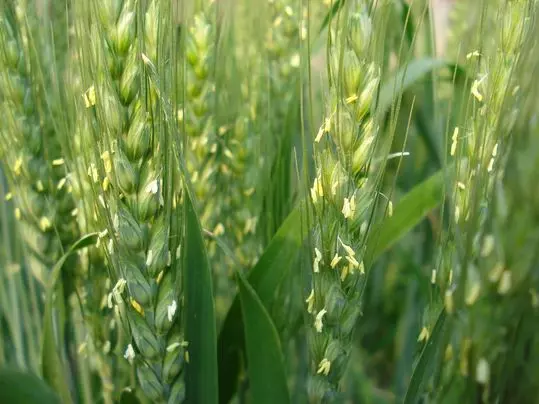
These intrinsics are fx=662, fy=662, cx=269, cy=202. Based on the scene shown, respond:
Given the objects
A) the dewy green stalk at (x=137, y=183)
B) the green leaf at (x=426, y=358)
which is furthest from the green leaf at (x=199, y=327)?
the green leaf at (x=426, y=358)

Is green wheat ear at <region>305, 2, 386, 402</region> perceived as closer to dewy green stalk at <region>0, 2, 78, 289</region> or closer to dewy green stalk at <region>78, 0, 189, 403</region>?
dewy green stalk at <region>78, 0, 189, 403</region>

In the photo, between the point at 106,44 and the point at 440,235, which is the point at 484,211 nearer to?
the point at 440,235

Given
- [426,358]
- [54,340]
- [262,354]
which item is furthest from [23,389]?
[426,358]

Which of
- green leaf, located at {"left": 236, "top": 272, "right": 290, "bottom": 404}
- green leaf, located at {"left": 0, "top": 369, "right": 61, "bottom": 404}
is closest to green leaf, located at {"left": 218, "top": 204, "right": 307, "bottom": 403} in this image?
green leaf, located at {"left": 236, "top": 272, "right": 290, "bottom": 404}

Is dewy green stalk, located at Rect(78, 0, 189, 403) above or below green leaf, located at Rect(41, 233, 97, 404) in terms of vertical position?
above

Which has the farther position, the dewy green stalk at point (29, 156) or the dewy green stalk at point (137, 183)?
the dewy green stalk at point (29, 156)

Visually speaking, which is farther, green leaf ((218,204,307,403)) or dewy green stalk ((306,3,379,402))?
green leaf ((218,204,307,403))

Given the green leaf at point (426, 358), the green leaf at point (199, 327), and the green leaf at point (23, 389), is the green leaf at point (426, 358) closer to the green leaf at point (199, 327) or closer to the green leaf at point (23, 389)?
the green leaf at point (199, 327)
